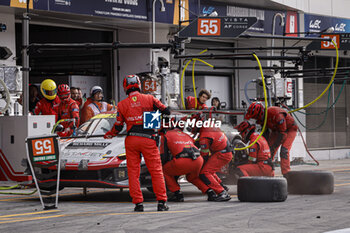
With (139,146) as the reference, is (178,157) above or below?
below

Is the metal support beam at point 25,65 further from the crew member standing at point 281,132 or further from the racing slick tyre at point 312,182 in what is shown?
the racing slick tyre at point 312,182

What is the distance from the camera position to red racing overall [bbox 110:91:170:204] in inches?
392

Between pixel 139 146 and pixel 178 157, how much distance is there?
134cm

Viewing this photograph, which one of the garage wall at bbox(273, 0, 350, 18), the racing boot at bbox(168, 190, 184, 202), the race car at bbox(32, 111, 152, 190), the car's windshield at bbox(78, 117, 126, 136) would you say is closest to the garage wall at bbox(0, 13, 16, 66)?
the car's windshield at bbox(78, 117, 126, 136)

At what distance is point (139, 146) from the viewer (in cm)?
996

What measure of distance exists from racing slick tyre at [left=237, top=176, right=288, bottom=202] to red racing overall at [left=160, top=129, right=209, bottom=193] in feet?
2.47

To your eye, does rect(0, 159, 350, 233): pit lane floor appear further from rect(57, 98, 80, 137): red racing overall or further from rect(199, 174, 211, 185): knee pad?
rect(57, 98, 80, 137): red racing overall

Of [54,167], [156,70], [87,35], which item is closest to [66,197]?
[54,167]

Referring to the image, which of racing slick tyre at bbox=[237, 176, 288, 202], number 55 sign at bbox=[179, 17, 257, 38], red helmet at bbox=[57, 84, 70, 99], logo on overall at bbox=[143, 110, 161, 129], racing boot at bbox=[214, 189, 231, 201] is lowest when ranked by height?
racing boot at bbox=[214, 189, 231, 201]

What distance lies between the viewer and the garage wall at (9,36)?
1755 cm

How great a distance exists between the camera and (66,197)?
12.4 metres

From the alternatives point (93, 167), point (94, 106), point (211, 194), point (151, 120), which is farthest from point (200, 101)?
point (151, 120)

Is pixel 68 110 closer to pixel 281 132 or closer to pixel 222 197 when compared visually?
pixel 281 132

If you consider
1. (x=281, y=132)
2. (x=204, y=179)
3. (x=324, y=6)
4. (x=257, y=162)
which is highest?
(x=324, y=6)
